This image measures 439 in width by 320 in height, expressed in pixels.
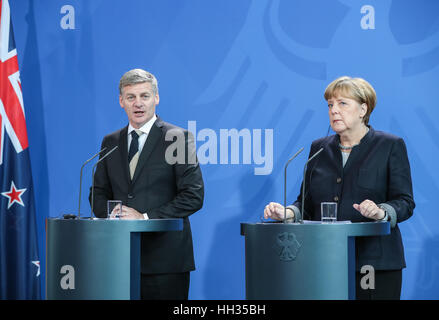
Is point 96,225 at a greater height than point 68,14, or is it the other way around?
point 68,14

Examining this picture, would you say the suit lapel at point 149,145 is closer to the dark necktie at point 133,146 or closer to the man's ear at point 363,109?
the dark necktie at point 133,146

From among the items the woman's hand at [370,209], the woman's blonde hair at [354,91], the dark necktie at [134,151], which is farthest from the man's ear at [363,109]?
the dark necktie at [134,151]

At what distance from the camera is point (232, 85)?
14.6 feet

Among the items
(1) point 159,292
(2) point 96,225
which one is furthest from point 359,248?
(2) point 96,225

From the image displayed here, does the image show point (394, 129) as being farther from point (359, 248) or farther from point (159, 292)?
point (159, 292)

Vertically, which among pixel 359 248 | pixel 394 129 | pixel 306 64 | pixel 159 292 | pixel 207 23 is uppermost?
pixel 207 23

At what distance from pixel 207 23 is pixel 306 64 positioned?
0.82 m

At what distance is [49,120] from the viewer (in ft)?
14.9

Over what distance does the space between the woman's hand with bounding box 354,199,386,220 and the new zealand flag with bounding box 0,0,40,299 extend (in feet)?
8.35

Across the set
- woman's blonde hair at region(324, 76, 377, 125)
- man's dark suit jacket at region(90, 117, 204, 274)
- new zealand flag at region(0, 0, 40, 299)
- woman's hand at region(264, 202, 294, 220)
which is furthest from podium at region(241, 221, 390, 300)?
new zealand flag at region(0, 0, 40, 299)

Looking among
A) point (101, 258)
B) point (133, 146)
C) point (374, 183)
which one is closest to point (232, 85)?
point (133, 146)

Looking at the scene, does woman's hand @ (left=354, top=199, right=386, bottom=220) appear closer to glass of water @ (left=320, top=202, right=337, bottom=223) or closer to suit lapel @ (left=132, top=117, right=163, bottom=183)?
glass of water @ (left=320, top=202, right=337, bottom=223)

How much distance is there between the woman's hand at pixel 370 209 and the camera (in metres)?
2.53

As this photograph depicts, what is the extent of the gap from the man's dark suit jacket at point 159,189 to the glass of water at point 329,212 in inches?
27.7
